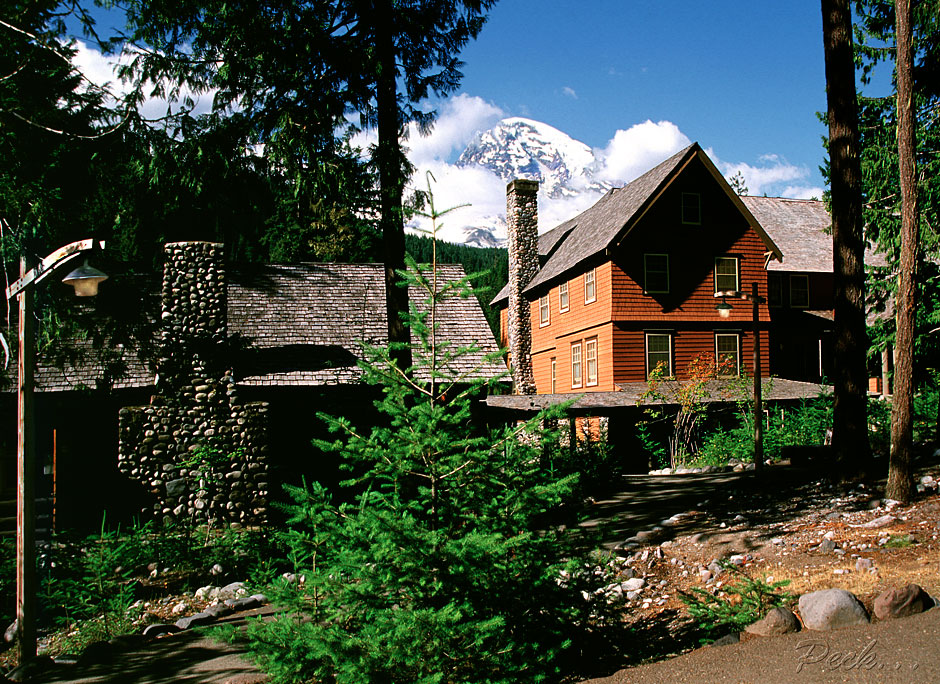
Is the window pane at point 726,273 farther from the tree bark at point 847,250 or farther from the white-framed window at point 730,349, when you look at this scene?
the tree bark at point 847,250

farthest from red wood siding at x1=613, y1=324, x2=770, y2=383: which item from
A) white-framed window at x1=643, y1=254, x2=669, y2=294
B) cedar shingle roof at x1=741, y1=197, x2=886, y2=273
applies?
cedar shingle roof at x1=741, y1=197, x2=886, y2=273

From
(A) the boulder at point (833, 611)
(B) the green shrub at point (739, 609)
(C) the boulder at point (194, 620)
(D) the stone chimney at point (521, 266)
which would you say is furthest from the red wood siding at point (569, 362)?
(A) the boulder at point (833, 611)

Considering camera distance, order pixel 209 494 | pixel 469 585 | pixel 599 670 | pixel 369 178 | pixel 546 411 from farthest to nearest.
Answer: pixel 209 494
pixel 369 178
pixel 599 670
pixel 546 411
pixel 469 585

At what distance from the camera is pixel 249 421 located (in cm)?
1741

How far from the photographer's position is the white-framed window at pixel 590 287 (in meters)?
29.7

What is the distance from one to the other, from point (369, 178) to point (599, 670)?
977 cm

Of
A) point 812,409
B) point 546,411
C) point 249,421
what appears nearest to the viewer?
point 546,411

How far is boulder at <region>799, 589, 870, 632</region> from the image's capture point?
6.99 metres

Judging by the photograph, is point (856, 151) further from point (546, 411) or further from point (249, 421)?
point (249, 421)

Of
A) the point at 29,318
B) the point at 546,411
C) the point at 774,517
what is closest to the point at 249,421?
the point at 29,318

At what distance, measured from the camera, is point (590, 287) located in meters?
30.1

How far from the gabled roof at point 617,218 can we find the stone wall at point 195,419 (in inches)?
623

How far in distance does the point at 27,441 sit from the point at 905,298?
12529mm

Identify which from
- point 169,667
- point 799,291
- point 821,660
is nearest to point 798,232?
point 799,291
